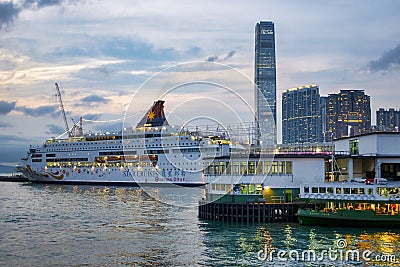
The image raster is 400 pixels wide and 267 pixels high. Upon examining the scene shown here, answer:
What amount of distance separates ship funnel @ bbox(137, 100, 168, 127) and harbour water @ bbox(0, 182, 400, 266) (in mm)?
76536

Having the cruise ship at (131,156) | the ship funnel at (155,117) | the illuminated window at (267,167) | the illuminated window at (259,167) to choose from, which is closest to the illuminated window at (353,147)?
the illuminated window at (267,167)

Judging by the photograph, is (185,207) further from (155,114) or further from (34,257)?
(155,114)

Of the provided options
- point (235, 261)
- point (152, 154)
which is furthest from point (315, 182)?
point (152, 154)

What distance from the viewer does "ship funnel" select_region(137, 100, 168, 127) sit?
126m

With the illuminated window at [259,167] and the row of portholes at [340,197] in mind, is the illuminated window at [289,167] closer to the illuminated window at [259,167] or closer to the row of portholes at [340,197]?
the illuminated window at [259,167]

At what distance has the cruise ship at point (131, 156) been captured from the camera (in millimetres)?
107062

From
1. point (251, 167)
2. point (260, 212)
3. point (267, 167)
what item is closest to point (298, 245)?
point (260, 212)

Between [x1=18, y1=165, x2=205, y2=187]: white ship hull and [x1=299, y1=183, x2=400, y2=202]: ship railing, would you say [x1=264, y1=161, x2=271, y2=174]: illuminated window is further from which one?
[x1=18, y1=165, x2=205, y2=187]: white ship hull

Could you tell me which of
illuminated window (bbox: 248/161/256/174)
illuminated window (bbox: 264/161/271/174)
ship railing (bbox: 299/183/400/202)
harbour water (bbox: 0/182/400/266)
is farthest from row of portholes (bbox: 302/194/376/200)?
illuminated window (bbox: 248/161/256/174)

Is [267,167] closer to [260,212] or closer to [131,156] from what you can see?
[260,212]

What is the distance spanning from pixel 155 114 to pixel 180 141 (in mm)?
20567

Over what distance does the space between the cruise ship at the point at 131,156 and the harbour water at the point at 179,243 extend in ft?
171

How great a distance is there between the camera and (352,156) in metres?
46.4

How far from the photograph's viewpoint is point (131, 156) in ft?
387
